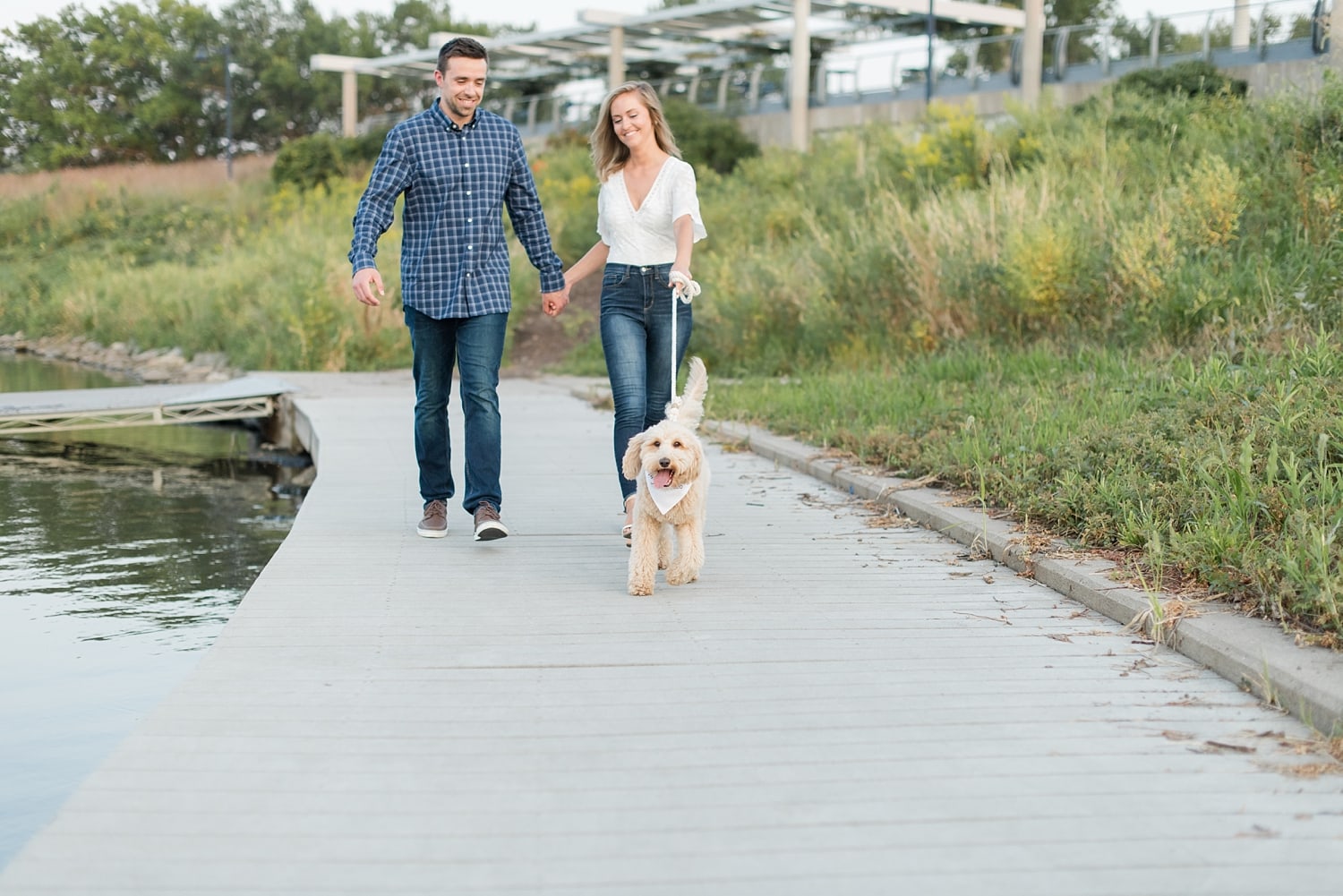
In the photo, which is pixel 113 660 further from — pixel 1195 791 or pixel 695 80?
pixel 695 80

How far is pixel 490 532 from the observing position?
6.43 meters

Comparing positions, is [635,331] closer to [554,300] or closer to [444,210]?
[554,300]

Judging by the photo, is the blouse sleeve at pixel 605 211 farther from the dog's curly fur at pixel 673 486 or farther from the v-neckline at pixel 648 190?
the dog's curly fur at pixel 673 486

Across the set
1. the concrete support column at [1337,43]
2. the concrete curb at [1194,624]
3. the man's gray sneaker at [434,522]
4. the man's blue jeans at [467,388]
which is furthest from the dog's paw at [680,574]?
the concrete support column at [1337,43]

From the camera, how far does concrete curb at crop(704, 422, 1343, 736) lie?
3.80 m

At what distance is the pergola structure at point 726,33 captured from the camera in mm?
29844

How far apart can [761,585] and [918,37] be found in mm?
29276

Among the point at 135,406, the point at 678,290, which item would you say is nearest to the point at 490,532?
the point at 678,290

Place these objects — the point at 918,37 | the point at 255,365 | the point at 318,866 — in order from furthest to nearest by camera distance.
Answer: the point at 918,37
the point at 255,365
the point at 318,866

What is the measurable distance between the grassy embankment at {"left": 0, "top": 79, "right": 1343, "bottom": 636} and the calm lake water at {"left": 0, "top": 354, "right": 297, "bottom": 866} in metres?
4.01

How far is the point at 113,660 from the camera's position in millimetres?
6191

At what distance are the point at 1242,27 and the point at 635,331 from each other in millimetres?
24080

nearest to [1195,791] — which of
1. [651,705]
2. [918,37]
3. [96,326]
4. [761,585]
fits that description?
[651,705]

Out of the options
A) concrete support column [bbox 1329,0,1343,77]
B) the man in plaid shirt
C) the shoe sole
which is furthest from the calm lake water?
concrete support column [bbox 1329,0,1343,77]
